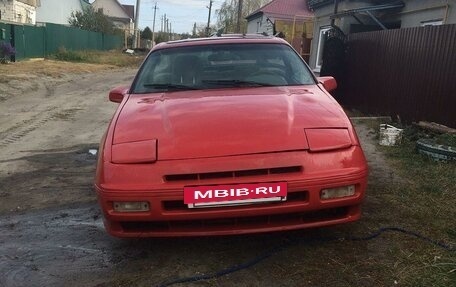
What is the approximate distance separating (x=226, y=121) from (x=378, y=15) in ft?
39.3

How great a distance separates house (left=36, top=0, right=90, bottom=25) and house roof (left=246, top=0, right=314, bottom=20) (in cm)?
1938

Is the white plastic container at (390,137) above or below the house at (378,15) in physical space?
below

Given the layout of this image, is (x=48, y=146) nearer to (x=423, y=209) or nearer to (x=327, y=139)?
(x=327, y=139)

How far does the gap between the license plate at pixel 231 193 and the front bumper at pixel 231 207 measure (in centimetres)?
3

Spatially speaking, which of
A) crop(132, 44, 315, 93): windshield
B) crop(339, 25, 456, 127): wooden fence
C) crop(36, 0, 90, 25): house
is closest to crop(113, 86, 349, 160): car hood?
crop(132, 44, 315, 93): windshield

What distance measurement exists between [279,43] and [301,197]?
7.56 feet

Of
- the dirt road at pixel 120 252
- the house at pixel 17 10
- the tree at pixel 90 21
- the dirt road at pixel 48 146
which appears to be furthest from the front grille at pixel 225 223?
the tree at pixel 90 21

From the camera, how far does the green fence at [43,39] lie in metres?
23.2

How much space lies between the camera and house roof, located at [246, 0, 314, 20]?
3734cm

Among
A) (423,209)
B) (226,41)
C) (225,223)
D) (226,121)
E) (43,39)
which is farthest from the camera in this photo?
(43,39)

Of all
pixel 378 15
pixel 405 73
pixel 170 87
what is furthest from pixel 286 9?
pixel 170 87

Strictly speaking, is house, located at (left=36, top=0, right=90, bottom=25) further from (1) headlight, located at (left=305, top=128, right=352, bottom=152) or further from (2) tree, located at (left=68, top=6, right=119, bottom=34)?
(1) headlight, located at (left=305, top=128, right=352, bottom=152)

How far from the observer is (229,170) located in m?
2.98

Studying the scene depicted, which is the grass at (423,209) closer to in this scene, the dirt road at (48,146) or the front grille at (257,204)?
the front grille at (257,204)
